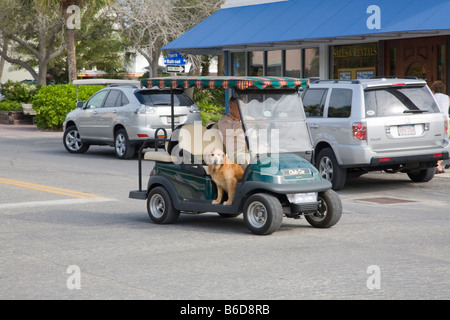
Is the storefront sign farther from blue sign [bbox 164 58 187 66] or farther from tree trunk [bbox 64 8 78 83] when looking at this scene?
tree trunk [bbox 64 8 78 83]

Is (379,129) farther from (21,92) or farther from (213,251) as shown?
(21,92)

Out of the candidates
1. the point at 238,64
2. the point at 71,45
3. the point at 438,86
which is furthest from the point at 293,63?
the point at 71,45

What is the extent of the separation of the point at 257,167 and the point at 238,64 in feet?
59.6

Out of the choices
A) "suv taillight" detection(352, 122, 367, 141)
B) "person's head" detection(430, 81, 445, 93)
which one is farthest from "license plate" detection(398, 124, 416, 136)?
"person's head" detection(430, 81, 445, 93)

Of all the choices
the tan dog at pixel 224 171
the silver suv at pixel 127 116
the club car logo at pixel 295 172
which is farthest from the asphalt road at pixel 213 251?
the silver suv at pixel 127 116

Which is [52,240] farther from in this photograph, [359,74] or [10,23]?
[10,23]

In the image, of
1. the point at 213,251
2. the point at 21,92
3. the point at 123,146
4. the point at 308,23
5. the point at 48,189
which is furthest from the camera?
the point at 21,92

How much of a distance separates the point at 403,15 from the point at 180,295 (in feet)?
44.5

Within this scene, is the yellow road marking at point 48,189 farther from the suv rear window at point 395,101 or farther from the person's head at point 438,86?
the person's head at point 438,86

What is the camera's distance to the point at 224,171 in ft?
30.7

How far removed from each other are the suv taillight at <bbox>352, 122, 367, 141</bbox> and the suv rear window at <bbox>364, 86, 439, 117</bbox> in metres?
0.23


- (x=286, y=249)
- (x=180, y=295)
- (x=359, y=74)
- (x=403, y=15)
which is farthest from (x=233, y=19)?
(x=180, y=295)

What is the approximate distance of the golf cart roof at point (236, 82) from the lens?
30.5 ft

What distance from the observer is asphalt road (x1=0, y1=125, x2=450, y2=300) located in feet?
21.6
